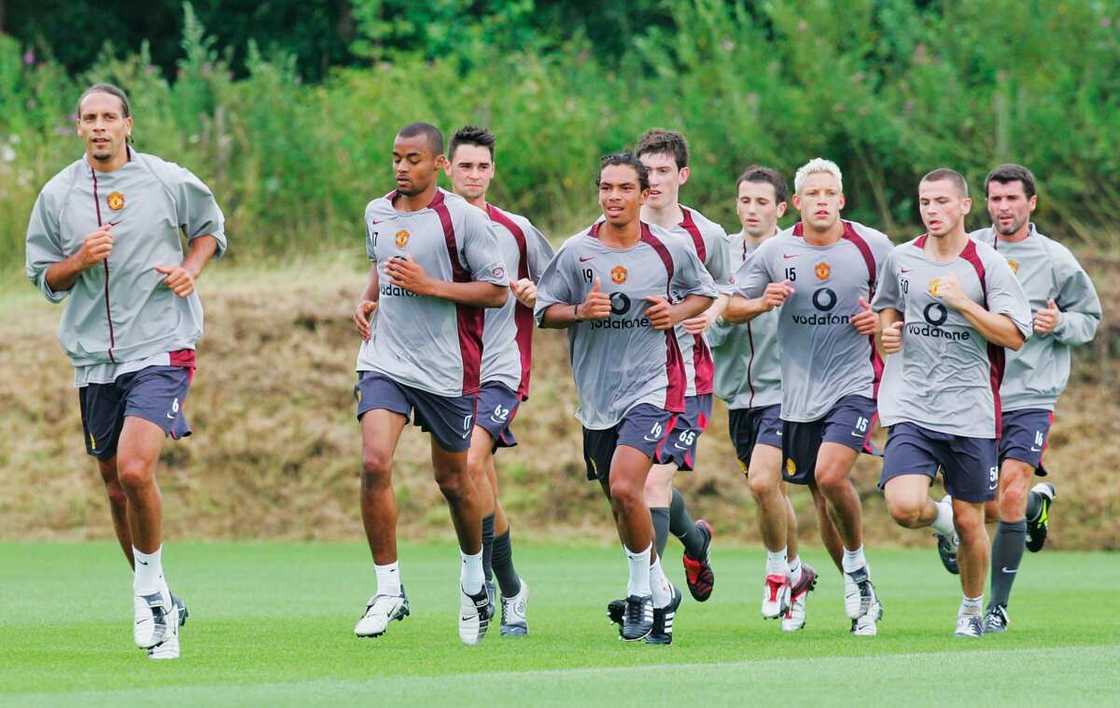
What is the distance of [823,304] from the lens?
39.3ft

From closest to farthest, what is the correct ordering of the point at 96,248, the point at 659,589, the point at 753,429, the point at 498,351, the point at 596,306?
the point at 96,248 → the point at 596,306 → the point at 659,589 → the point at 498,351 → the point at 753,429

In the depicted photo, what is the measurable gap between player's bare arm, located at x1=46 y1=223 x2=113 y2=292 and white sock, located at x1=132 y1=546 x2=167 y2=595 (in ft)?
4.33

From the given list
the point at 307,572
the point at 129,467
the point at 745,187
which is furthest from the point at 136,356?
the point at 307,572

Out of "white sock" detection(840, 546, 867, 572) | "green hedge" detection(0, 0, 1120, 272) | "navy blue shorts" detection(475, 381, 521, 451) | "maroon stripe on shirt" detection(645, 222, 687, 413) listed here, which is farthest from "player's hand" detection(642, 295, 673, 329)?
"green hedge" detection(0, 0, 1120, 272)

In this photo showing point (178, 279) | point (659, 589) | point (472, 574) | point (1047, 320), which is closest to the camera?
point (178, 279)

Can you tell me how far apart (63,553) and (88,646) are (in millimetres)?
8771

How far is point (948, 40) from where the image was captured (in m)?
25.8

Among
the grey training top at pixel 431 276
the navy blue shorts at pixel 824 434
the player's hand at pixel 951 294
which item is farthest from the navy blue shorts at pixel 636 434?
the player's hand at pixel 951 294

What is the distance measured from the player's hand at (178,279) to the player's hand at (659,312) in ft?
7.58

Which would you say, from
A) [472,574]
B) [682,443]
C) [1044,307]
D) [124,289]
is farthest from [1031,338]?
[124,289]

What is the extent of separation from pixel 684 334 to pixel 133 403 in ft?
11.4

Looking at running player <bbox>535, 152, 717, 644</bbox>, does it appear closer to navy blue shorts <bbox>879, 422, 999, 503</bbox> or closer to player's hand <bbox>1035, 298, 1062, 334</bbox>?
navy blue shorts <bbox>879, 422, 999, 503</bbox>

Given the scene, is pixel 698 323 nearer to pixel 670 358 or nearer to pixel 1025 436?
pixel 670 358

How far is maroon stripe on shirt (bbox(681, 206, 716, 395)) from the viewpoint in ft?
39.0
